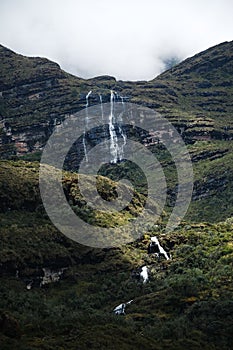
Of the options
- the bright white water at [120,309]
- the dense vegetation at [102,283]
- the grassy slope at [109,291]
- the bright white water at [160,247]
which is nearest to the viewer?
the grassy slope at [109,291]

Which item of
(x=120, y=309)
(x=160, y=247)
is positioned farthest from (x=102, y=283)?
(x=160, y=247)

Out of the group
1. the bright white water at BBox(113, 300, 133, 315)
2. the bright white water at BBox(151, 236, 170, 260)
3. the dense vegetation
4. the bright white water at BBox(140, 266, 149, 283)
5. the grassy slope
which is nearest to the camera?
the grassy slope

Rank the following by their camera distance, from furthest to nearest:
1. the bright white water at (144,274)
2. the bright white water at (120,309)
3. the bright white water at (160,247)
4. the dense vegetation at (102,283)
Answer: the bright white water at (160,247) < the bright white water at (144,274) < the bright white water at (120,309) < the dense vegetation at (102,283)

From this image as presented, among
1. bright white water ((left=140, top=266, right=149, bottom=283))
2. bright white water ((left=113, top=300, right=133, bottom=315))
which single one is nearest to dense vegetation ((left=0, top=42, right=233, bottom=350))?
bright white water ((left=140, top=266, right=149, bottom=283))

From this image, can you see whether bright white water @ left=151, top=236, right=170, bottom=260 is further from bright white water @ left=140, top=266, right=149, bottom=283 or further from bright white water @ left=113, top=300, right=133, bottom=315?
bright white water @ left=113, top=300, right=133, bottom=315

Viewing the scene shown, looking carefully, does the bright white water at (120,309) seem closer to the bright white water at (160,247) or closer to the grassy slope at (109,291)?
the grassy slope at (109,291)

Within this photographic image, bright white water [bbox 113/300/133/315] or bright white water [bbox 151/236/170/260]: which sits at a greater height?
bright white water [bbox 151/236/170/260]

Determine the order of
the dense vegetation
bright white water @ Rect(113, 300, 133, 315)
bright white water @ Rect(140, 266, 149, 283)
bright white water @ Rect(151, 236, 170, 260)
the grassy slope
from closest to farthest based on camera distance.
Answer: the grassy slope < the dense vegetation < bright white water @ Rect(113, 300, 133, 315) < bright white water @ Rect(140, 266, 149, 283) < bright white water @ Rect(151, 236, 170, 260)

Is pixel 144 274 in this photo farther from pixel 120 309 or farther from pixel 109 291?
pixel 120 309

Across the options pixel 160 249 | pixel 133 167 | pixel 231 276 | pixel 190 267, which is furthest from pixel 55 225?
pixel 133 167

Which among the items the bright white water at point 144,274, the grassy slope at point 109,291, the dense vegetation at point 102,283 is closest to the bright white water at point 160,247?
Answer: the dense vegetation at point 102,283

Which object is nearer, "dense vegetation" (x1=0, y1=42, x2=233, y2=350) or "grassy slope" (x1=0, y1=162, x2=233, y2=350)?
"grassy slope" (x1=0, y1=162, x2=233, y2=350)

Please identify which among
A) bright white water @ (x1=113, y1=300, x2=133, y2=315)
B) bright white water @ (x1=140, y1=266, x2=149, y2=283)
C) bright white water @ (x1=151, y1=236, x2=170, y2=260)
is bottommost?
bright white water @ (x1=113, y1=300, x2=133, y2=315)
